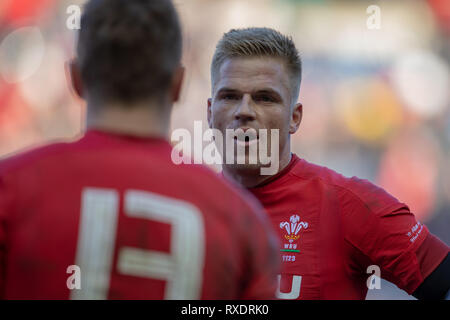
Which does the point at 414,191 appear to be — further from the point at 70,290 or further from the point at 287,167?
the point at 70,290

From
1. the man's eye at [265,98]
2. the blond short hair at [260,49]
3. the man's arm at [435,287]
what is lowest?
the man's arm at [435,287]

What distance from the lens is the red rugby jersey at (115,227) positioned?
4.16ft

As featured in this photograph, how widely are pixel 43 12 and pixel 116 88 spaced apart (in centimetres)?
998

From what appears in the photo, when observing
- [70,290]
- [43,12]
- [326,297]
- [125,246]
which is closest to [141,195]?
→ [125,246]

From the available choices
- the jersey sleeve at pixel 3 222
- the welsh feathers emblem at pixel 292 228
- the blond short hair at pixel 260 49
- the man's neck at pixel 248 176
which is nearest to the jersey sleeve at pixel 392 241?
the welsh feathers emblem at pixel 292 228

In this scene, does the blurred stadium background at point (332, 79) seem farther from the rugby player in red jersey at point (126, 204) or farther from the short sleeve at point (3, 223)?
the short sleeve at point (3, 223)

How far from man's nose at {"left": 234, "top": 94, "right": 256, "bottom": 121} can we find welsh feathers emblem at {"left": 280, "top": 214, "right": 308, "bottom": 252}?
519 millimetres

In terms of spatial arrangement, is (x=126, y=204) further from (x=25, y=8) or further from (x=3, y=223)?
(x=25, y=8)

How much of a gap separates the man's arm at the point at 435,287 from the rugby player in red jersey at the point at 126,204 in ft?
4.48

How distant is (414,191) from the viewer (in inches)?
395

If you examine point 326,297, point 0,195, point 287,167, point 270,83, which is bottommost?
point 326,297

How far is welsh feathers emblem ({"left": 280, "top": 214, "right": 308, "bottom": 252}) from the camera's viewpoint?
278 centimetres

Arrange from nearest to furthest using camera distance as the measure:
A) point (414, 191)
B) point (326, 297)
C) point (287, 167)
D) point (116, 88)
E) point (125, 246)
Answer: point (125, 246) < point (116, 88) < point (326, 297) < point (287, 167) < point (414, 191)
